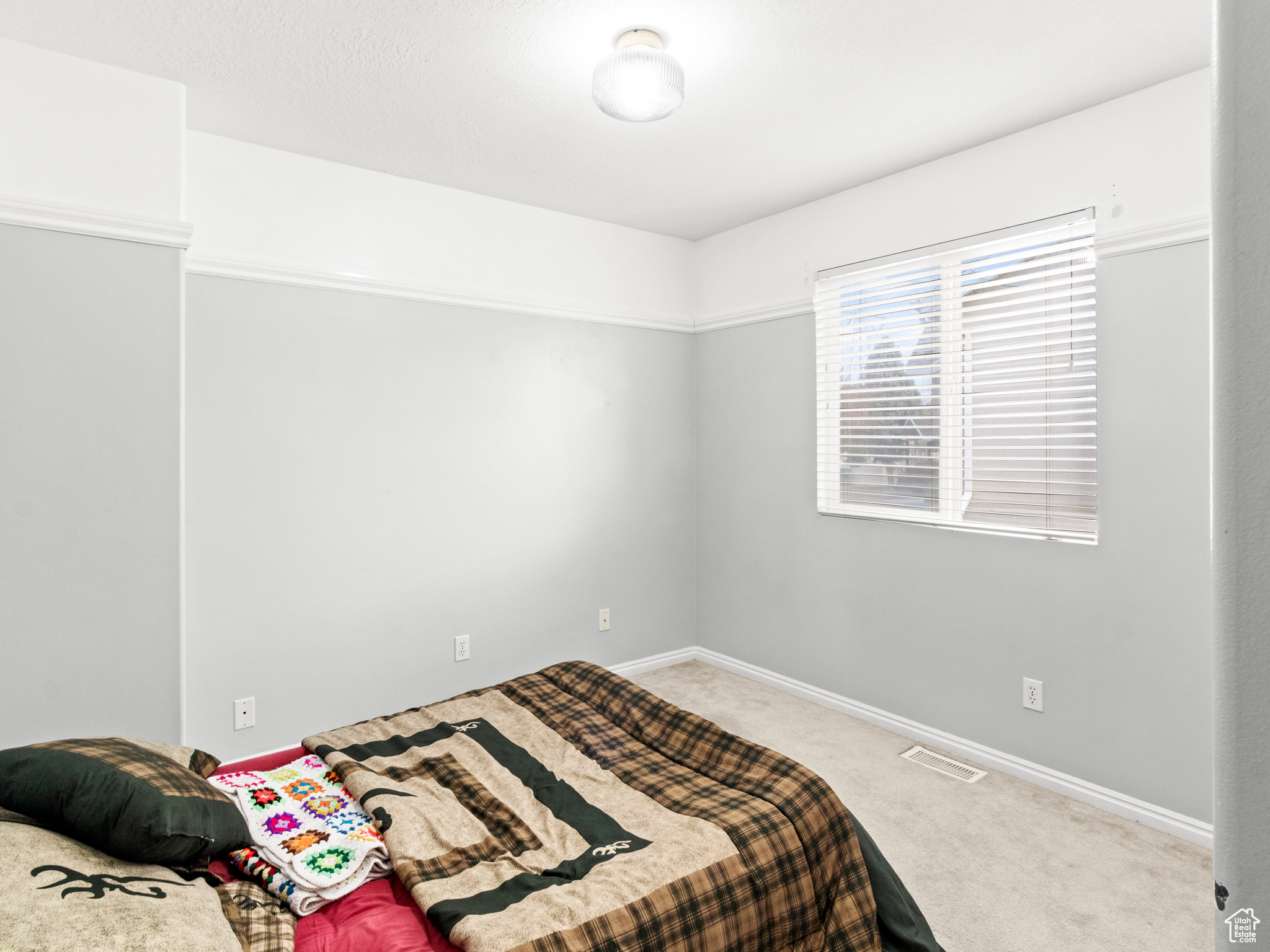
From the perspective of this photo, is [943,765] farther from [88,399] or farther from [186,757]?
[88,399]

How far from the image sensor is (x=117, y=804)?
1236 mm

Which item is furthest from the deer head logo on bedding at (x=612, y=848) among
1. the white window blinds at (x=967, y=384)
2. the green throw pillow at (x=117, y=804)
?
the white window blinds at (x=967, y=384)

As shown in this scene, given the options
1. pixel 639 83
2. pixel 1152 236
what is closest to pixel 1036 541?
pixel 1152 236

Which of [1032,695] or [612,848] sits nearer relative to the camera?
[612,848]

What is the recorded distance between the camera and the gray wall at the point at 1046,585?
242 cm

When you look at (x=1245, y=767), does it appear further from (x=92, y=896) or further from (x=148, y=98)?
(x=148, y=98)

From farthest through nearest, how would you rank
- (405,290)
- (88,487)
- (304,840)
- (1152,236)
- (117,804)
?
(405,290) < (1152,236) < (88,487) < (304,840) < (117,804)

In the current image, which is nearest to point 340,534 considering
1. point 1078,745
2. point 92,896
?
point 92,896

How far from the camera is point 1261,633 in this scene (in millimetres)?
389

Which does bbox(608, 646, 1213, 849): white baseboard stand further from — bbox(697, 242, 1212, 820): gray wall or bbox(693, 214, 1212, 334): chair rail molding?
bbox(693, 214, 1212, 334): chair rail molding

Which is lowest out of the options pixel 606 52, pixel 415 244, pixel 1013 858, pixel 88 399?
pixel 1013 858

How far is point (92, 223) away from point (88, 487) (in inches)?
33.4

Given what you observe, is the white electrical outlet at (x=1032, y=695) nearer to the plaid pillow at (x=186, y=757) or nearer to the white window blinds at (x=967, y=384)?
the white window blinds at (x=967, y=384)

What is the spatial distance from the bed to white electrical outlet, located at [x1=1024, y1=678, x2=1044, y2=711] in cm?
139
